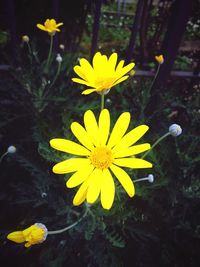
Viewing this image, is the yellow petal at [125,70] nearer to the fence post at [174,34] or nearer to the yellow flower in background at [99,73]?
the yellow flower in background at [99,73]

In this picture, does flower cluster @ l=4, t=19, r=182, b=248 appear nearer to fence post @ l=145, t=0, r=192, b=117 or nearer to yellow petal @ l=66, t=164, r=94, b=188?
yellow petal @ l=66, t=164, r=94, b=188

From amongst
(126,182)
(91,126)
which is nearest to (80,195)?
(126,182)

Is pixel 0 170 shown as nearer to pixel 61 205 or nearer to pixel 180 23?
pixel 61 205

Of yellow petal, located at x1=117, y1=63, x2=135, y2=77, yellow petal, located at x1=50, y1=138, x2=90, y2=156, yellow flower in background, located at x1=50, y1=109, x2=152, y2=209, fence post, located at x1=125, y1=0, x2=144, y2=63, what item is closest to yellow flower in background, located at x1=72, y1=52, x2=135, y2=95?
yellow petal, located at x1=117, y1=63, x2=135, y2=77

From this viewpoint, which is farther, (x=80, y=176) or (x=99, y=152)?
(x=99, y=152)

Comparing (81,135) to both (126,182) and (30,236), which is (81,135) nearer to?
(126,182)

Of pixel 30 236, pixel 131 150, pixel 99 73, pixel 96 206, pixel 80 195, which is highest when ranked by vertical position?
pixel 99 73

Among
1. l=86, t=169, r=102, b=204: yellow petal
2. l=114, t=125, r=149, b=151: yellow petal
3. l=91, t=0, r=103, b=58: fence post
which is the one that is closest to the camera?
l=86, t=169, r=102, b=204: yellow petal
